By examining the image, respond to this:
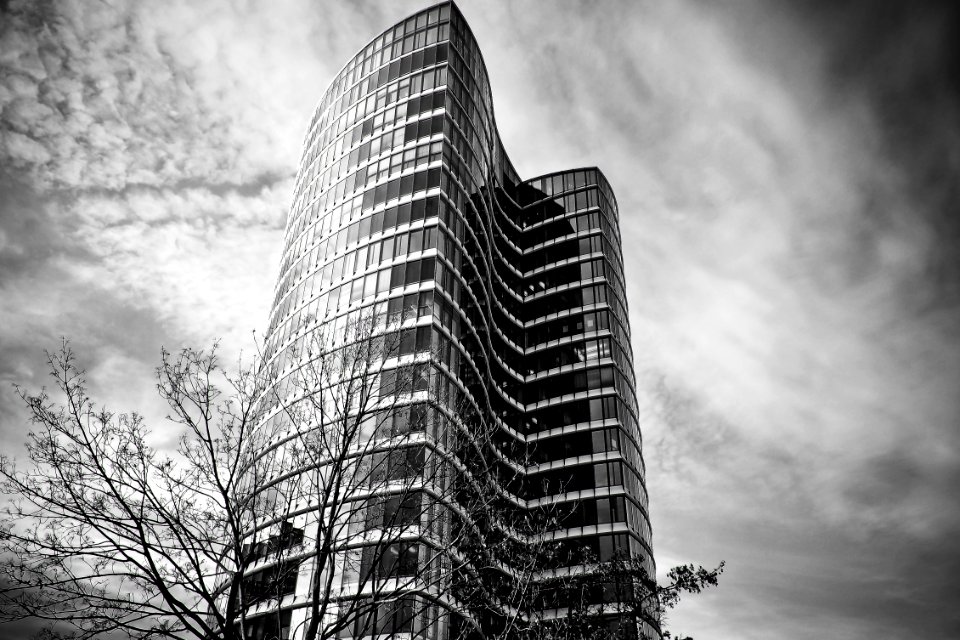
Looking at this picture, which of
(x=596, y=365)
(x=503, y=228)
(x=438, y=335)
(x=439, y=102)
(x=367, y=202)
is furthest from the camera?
(x=503, y=228)

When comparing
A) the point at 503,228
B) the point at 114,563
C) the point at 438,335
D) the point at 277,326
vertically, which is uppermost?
the point at 503,228

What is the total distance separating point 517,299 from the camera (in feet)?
233

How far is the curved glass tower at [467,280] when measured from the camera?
4578cm

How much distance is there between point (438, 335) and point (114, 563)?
32.0 meters

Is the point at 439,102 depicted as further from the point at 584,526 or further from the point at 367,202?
the point at 584,526

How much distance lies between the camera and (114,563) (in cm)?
1281

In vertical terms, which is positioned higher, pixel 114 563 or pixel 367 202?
pixel 367 202

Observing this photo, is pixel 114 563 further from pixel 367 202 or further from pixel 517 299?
pixel 517 299

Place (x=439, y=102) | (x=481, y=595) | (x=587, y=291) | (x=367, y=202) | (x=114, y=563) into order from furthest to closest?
(x=587, y=291) → (x=439, y=102) → (x=367, y=202) → (x=481, y=595) → (x=114, y=563)

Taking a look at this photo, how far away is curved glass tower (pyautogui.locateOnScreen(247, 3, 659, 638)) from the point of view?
45.8 m

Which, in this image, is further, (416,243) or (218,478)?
(416,243)

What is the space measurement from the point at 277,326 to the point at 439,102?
22.8 m

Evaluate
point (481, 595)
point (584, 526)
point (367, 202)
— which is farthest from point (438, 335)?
point (584, 526)

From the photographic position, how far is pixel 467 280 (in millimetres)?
51375
